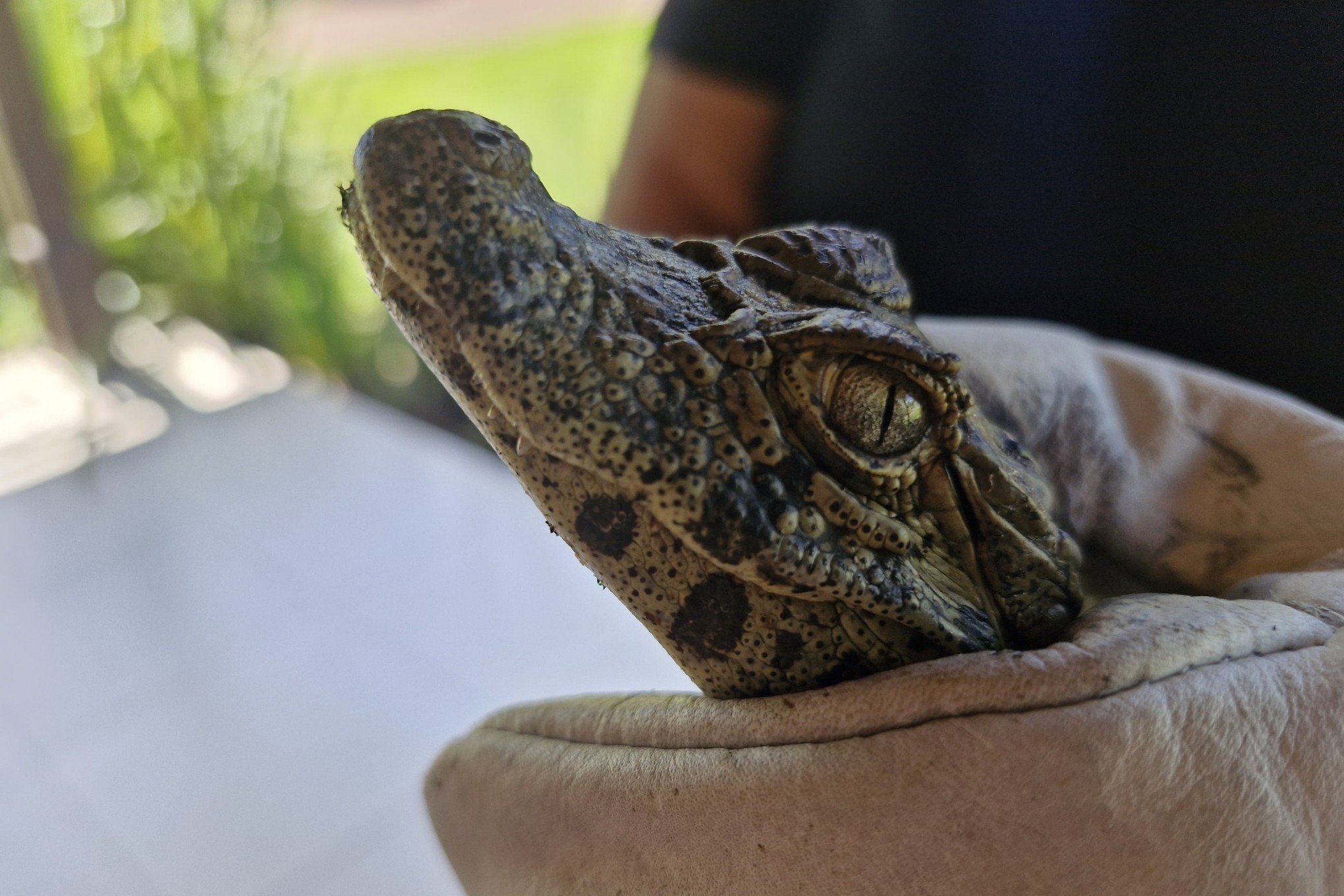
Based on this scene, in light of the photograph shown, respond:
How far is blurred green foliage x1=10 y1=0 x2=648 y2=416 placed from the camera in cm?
350

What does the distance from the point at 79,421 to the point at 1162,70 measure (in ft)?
11.0

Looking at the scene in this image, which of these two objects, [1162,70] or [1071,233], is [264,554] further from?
[1162,70]

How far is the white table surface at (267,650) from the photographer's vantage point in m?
1.84

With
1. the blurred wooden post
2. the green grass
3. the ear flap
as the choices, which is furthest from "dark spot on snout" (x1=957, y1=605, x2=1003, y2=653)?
the blurred wooden post

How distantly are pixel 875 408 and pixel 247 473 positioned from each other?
2.77 metres

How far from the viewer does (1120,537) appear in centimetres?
124

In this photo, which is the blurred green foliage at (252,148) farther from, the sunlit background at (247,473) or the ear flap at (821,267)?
the ear flap at (821,267)

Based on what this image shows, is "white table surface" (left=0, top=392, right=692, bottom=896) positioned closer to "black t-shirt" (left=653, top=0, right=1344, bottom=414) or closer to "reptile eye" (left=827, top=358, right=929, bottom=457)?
"black t-shirt" (left=653, top=0, right=1344, bottom=414)

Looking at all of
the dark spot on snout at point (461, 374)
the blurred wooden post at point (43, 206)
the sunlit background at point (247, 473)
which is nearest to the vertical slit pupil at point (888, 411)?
the dark spot on snout at point (461, 374)

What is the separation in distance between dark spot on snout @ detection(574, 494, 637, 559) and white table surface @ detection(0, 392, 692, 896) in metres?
1.27

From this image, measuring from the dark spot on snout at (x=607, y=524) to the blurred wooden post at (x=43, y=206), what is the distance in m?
3.34

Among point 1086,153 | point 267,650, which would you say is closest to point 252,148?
point 267,650

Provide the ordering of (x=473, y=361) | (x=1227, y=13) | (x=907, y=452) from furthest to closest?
(x=1227, y=13) → (x=907, y=452) → (x=473, y=361)

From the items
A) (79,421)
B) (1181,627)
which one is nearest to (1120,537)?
(1181,627)
